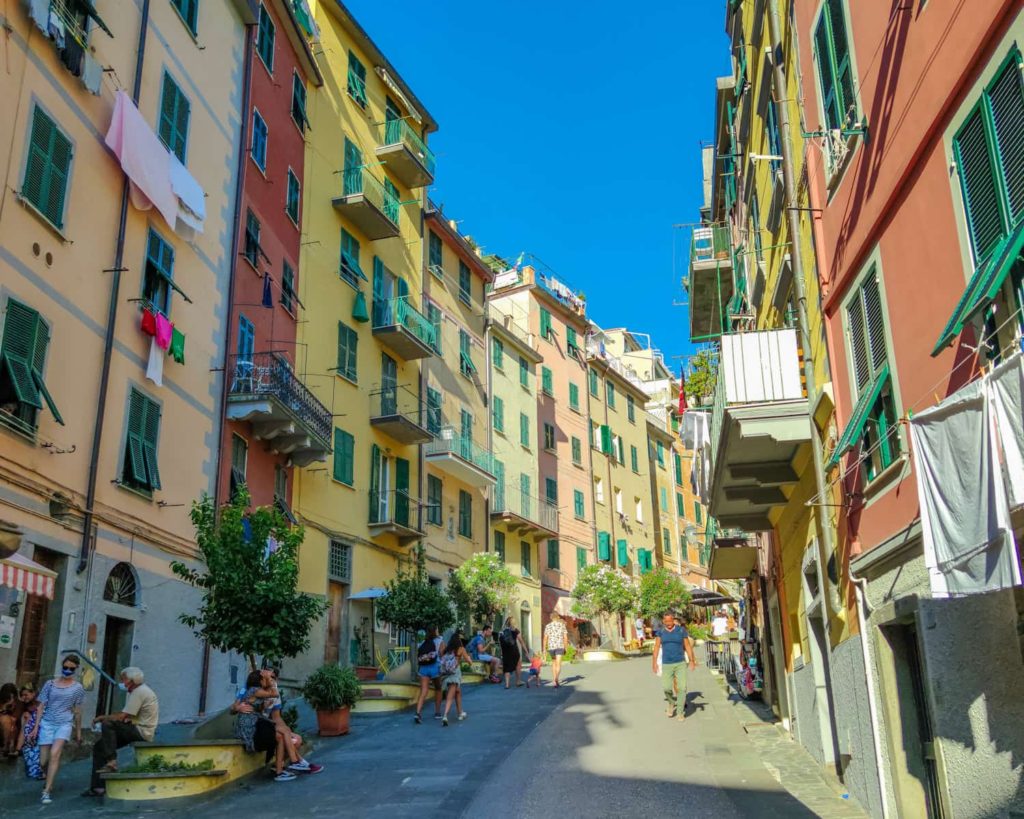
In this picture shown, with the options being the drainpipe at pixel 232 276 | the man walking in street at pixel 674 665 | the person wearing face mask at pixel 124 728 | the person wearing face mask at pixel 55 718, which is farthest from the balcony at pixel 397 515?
the person wearing face mask at pixel 55 718

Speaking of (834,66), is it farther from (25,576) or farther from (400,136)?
(400,136)

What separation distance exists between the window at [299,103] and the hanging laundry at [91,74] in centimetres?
1010

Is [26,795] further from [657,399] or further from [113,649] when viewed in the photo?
[657,399]

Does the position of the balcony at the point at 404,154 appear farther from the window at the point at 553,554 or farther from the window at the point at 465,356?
the window at the point at 553,554

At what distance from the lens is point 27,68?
14359 mm

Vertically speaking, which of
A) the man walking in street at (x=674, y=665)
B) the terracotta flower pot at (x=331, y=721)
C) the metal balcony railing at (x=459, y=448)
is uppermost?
the metal balcony railing at (x=459, y=448)

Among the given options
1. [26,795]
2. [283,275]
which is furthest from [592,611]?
[26,795]

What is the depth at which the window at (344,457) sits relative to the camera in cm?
2638

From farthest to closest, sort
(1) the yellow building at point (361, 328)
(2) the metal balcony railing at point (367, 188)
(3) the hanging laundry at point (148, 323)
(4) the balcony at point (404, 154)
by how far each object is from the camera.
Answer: (4) the balcony at point (404, 154), (2) the metal balcony railing at point (367, 188), (1) the yellow building at point (361, 328), (3) the hanging laundry at point (148, 323)

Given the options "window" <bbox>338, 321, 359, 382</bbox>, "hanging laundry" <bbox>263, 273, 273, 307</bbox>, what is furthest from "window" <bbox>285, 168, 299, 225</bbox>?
"window" <bbox>338, 321, 359, 382</bbox>

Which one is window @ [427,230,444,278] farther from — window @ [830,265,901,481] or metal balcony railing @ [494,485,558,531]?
window @ [830,265,901,481]

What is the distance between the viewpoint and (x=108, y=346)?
1612 cm

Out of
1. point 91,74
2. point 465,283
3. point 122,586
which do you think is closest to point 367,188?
point 465,283

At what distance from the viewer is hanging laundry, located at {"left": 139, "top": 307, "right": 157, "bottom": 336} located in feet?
56.4
